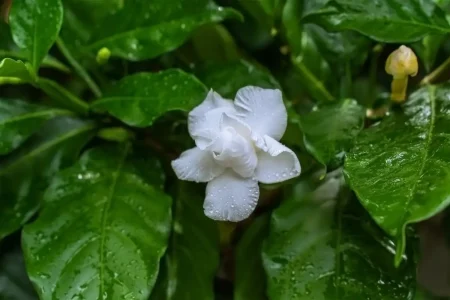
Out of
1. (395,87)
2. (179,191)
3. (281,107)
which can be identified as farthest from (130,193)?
(395,87)

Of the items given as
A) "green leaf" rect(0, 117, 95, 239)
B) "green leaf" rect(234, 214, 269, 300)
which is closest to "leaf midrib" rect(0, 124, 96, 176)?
"green leaf" rect(0, 117, 95, 239)

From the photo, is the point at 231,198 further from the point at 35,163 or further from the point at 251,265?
the point at 35,163

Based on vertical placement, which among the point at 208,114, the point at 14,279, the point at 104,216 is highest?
the point at 208,114

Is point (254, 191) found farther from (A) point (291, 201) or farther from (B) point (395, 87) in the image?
(B) point (395, 87)

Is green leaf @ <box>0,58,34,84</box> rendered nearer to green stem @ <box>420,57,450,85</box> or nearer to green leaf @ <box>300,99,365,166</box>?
green leaf @ <box>300,99,365,166</box>

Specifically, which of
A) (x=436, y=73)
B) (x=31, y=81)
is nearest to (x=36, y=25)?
(x=31, y=81)

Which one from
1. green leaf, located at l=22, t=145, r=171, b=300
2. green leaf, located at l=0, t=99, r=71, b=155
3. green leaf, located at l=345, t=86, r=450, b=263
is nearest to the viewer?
green leaf, located at l=345, t=86, r=450, b=263

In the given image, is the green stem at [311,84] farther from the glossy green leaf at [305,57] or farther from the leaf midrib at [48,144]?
the leaf midrib at [48,144]
